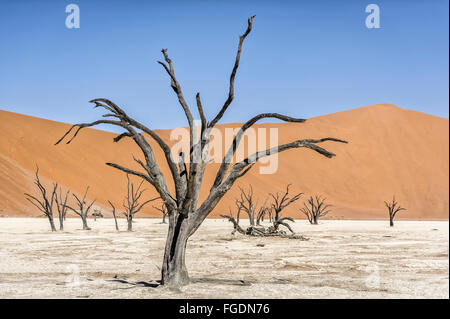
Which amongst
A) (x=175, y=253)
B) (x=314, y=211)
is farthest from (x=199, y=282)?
(x=314, y=211)

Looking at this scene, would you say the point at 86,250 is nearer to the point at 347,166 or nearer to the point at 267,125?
the point at 347,166

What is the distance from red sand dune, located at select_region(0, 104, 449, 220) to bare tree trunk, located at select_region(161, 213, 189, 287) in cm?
4656

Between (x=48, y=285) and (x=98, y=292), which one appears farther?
(x=48, y=285)

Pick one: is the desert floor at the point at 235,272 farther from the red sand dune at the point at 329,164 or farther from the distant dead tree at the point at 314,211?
the red sand dune at the point at 329,164

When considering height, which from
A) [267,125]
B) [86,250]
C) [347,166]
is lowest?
[86,250]

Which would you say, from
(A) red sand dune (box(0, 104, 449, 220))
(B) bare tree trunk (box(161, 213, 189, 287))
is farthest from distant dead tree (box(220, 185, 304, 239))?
(A) red sand dune (box(0, 104, 449, 220))

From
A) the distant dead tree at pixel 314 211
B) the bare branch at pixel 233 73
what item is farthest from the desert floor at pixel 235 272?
the distant dead tree at pixel 314 211

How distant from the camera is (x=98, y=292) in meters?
6.61

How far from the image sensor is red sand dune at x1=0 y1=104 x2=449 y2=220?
6147 cm

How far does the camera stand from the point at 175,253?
7004mm

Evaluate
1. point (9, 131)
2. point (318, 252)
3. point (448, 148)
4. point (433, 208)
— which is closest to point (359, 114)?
point (448, 148)

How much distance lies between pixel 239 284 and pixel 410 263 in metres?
4.86

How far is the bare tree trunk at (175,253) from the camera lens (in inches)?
274

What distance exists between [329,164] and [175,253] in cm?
6947
